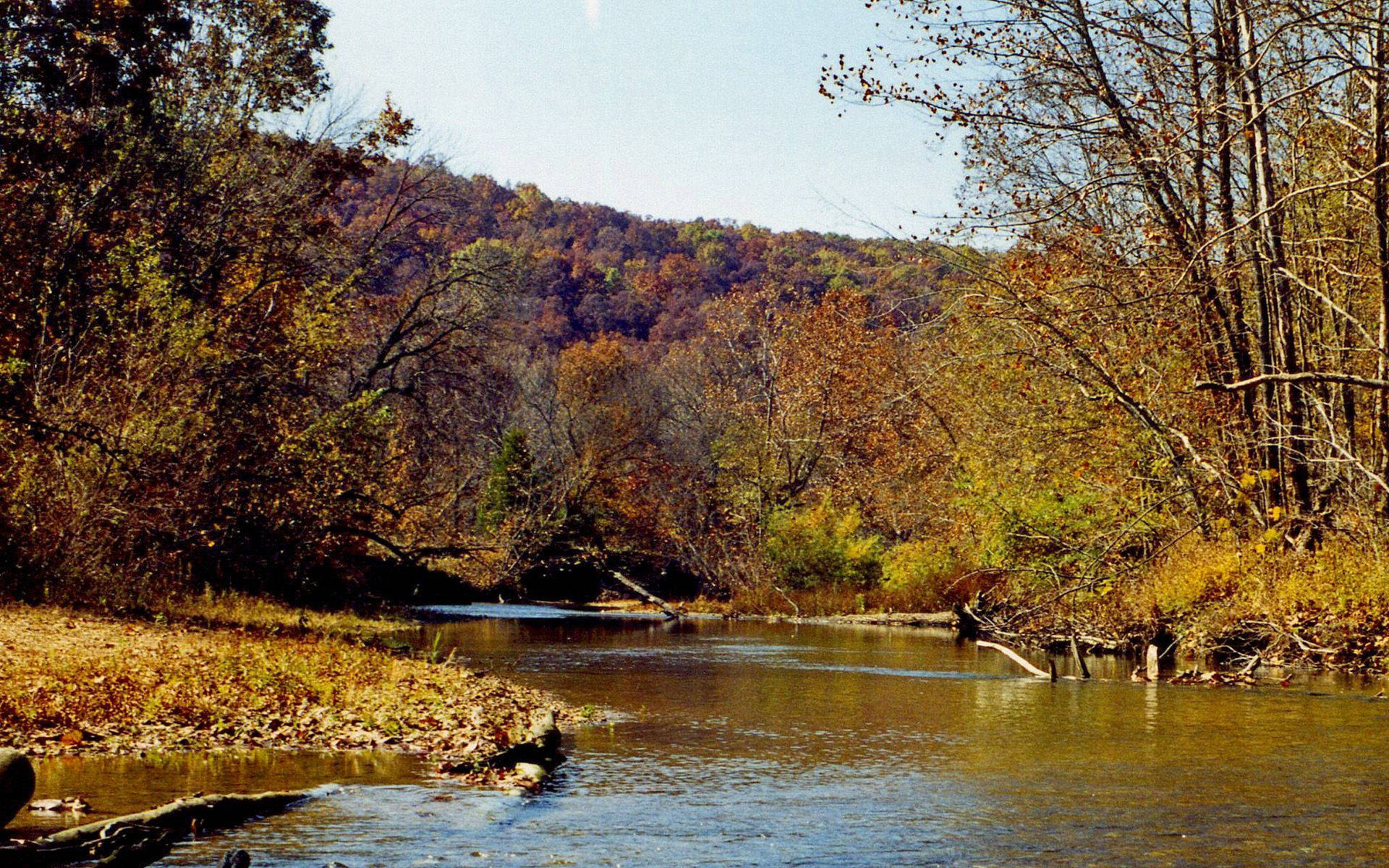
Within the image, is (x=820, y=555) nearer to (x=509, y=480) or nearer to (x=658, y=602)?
(x=658, y=602)

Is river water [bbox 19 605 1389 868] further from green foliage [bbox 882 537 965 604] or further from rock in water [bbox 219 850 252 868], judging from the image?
green foliage [bbox 882 537 965 604]

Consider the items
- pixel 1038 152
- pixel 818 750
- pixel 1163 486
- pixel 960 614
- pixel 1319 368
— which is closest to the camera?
pixel 818 750

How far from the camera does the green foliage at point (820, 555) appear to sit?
39469 mm

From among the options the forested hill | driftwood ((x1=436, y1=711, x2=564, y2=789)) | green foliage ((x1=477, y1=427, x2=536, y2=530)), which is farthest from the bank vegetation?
the forested hill

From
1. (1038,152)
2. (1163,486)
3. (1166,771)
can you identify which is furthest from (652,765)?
(1163,486)

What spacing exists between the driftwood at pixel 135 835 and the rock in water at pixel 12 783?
0.23 m

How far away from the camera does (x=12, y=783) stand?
7.60m

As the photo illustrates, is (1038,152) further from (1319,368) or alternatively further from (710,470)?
(710,470)

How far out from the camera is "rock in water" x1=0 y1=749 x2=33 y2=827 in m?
7.55

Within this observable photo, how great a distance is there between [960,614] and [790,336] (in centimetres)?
1887

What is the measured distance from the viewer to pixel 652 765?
473 inches

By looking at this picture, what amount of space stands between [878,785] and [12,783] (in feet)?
21.3

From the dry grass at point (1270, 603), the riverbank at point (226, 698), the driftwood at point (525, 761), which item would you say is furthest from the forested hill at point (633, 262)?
the driftwood at point (525, 761)

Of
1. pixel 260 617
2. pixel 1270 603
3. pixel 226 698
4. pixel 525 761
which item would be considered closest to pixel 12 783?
pixel 525 761
